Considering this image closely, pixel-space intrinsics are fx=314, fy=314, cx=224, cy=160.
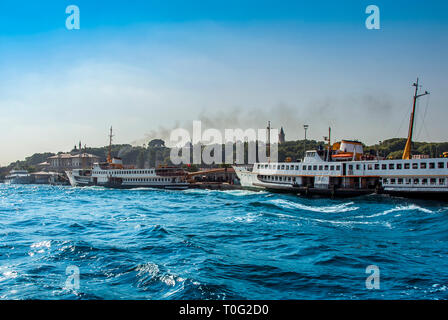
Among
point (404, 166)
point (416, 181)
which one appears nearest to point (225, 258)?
point (404, 166)

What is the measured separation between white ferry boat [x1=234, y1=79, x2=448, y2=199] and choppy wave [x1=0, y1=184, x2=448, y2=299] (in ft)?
48.4

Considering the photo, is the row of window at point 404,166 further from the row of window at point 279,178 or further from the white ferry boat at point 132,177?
the white ferry boat at point 132,177

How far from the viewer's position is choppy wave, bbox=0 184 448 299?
30.6 ft

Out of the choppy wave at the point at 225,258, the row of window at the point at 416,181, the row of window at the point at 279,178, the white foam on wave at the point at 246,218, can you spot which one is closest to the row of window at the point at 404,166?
the row of window at the point at 416,181

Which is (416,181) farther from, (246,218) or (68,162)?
(68,162)

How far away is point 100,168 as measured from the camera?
3063 inches

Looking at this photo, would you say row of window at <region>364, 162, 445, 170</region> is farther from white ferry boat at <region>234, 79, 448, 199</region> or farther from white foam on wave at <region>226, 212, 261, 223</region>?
white foam on wave at <region>226, 212, 261, 223</region>

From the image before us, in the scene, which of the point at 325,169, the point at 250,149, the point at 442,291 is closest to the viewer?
the point at 442,291

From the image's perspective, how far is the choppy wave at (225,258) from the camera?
368 inches

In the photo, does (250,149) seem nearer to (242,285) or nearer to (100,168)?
(100,168)

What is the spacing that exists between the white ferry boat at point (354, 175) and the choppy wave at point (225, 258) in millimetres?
14749

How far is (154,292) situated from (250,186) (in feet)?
154

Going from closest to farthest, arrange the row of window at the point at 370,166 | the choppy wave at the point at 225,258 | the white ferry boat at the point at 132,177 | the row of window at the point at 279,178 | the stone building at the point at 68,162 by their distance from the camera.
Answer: the choppy wave at the point at 225,258, the row of window at the point at 370,166, the row of window at the point at 279,178, the white ferry boat at the point at 132,177, the stone building at the point at 68,162

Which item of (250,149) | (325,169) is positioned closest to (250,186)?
(325,169)
